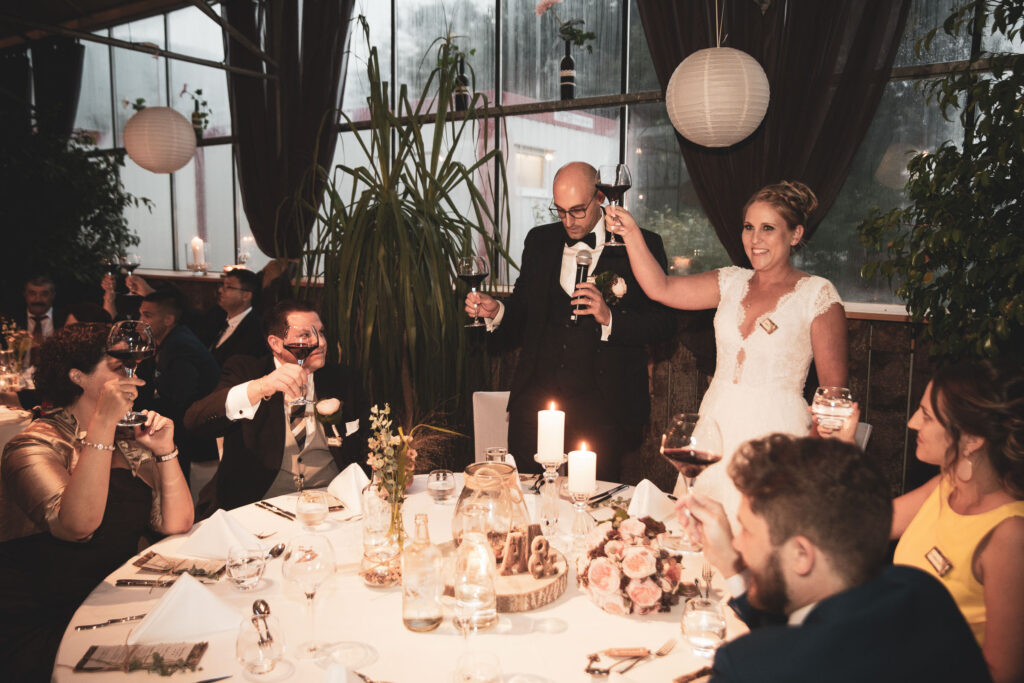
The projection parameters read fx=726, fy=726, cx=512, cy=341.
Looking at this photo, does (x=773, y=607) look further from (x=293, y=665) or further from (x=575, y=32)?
(x=575, y=32)

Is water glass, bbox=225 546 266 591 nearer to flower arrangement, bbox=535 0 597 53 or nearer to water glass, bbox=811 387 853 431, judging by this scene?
water glass, bbox=811 387 853 431

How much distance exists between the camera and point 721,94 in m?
3.17

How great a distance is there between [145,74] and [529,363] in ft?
24.9

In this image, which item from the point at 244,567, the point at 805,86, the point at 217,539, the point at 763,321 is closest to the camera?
the point at 244,567

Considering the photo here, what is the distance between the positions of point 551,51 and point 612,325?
2.99 m

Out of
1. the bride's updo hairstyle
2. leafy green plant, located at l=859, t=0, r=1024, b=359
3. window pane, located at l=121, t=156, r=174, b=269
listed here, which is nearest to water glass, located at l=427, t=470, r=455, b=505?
the bride's updo hairstyle

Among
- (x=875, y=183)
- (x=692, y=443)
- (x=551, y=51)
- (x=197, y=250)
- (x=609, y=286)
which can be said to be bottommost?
(x=692, y=443)

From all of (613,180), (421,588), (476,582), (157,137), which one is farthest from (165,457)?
(157,137)

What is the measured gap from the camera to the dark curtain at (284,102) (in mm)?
6281

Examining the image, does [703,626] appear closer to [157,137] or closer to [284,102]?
[157,137]

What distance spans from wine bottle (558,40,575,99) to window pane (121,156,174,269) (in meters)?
5.69

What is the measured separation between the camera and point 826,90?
11.6ft

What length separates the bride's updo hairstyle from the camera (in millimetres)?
2352

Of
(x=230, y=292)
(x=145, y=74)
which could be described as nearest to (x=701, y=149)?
(x=230, y=292)
